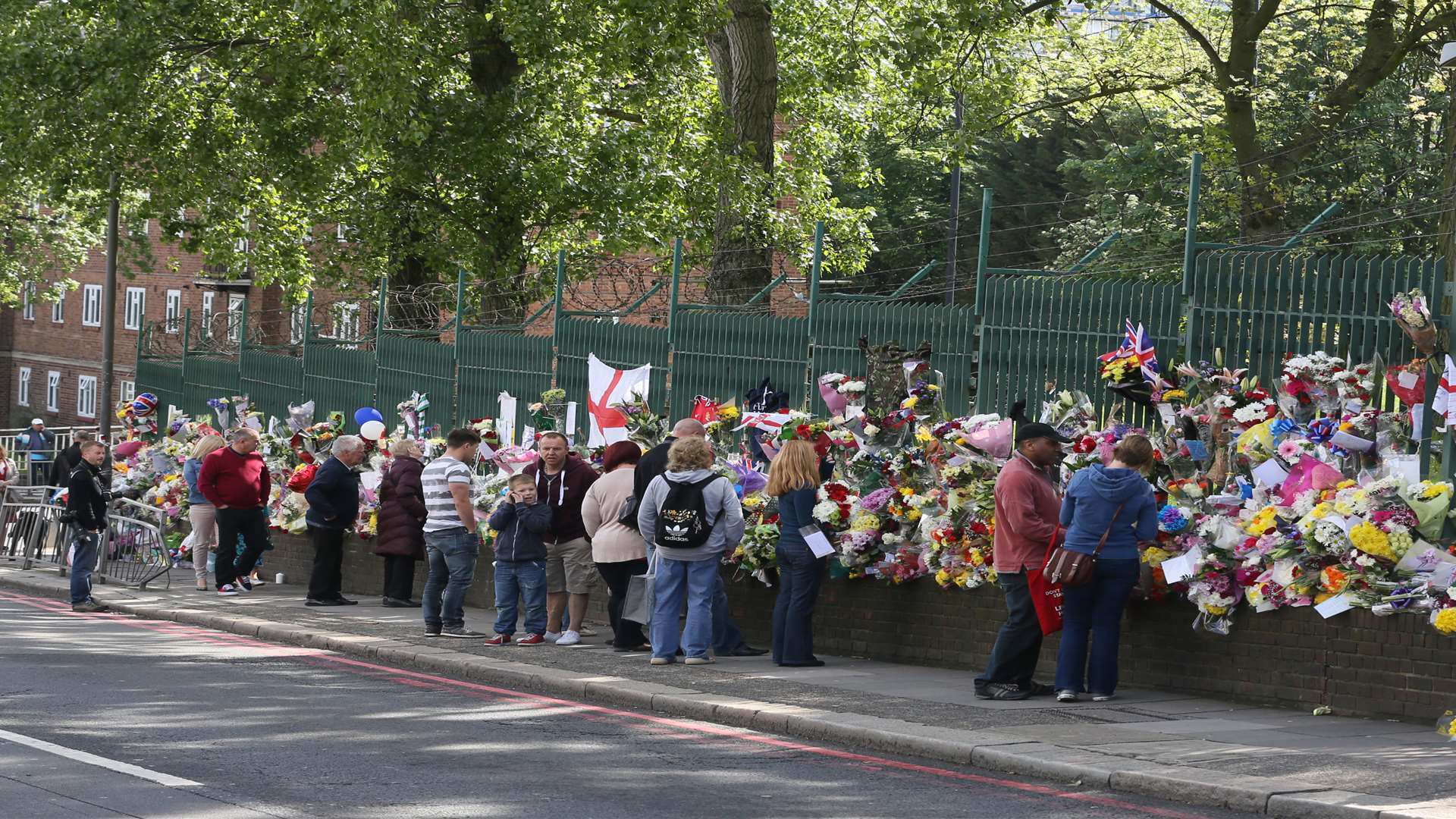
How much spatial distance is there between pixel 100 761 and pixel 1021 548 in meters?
5.56

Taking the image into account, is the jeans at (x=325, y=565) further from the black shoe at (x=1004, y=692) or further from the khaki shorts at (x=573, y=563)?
the black shoe at (x=1004, y=692)

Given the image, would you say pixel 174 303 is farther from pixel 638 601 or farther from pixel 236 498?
pixel 638 601

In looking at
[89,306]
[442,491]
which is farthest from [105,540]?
[89,306]

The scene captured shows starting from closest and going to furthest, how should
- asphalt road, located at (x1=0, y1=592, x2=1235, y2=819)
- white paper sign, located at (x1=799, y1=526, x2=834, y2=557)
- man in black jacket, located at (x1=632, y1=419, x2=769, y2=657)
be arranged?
asphalt road, located at (x1=0, y1=592, x2=1235, y2=819)
white paper sign, located at (x1=799, y1=526, x2=834, y2=557)
man in black jacket, located at (x1=632, y1=419, x2=769, y2=657)

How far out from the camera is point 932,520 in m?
12.9

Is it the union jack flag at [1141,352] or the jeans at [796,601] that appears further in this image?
the jeans at [796,601]

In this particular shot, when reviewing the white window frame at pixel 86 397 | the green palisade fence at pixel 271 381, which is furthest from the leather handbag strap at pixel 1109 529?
the white window frame at pixel 86 397

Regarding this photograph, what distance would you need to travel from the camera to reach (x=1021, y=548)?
11.2m

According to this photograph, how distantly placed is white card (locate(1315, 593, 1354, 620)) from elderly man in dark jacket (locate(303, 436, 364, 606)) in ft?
33.7

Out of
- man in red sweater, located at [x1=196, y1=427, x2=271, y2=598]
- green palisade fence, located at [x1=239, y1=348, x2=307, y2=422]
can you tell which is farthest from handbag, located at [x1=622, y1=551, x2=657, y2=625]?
green palisade fence, located at [x1=239, y1=348, x2=307, y2=422]

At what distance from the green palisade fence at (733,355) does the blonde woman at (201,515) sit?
576 cm

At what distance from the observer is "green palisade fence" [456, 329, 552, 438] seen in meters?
18.6

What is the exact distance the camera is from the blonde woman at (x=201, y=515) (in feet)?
63.7

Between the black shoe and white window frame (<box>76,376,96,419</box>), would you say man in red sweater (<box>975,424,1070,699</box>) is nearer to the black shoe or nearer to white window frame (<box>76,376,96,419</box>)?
the black shoe
